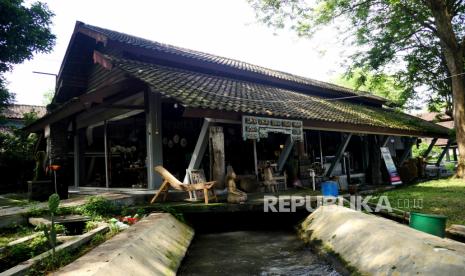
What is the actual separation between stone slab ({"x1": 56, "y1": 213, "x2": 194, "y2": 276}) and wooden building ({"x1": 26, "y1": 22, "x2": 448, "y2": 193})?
7.76 ft

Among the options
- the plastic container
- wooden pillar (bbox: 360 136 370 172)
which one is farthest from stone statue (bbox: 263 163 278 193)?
wooden pillar (bbox: 360 136 370 172)

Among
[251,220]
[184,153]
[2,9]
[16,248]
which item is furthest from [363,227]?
[2,9]

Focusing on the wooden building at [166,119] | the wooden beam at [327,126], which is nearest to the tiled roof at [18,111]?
the wooden building at [166,119]

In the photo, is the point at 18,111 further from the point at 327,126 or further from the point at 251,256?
the point at 251,256

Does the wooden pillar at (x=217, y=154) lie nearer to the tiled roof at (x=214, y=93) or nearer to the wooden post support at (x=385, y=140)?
the tiled roof at (x=214, y=93)

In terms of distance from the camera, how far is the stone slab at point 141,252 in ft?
11.1

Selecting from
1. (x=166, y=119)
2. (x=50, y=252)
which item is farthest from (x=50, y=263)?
(x=166, y=119)

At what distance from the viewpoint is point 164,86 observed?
25.0ft

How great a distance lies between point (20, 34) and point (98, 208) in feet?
43.8

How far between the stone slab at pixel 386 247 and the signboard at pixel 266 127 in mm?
3042

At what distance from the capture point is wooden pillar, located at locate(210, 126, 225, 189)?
7684 millimetres

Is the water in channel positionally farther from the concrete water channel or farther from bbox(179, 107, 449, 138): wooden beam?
bbox(179, 107, 449, 138): wooden beam

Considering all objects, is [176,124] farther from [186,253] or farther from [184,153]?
[186,253]

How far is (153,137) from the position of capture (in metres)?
8.59
